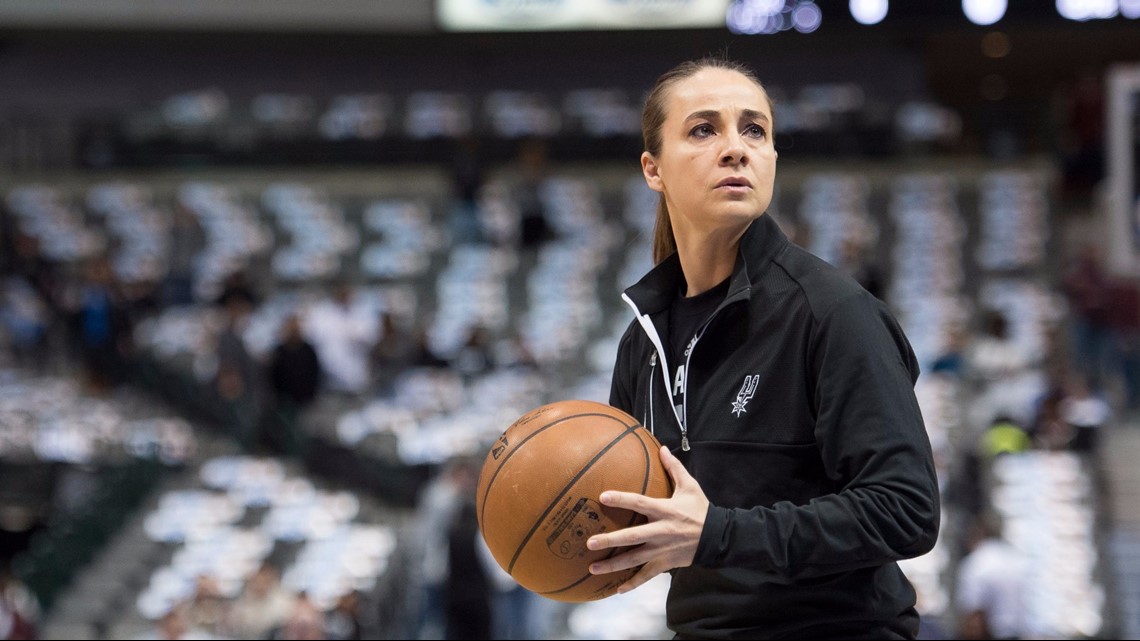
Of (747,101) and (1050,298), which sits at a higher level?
(747,101)

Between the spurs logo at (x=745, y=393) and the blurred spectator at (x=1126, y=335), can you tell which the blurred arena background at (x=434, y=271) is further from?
the spurs logo at (x=745, y=393)

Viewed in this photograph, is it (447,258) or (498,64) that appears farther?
(498,64)

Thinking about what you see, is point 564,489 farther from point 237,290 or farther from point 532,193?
point 532,193

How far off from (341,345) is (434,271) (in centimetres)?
328

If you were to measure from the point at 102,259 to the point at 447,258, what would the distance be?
385 centimetres

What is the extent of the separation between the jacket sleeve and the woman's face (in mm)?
286

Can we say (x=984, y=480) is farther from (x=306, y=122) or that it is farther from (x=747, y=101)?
(x=306, y=122)

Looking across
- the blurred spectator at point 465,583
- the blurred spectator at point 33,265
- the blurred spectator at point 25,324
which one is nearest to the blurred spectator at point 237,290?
the blurred spectator at point 25,324

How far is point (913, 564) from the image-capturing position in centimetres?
959

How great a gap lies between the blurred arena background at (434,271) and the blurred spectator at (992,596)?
170 mm

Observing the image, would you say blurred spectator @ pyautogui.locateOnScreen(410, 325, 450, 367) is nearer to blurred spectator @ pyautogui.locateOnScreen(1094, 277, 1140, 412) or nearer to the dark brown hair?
blurred spectator @ pyautogui.locateOnScreen(1094, 277, 1140, 412)

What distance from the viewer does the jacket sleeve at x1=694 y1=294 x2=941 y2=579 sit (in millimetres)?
2039

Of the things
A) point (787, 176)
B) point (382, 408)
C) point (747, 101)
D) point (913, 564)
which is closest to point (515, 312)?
point (382, 408)

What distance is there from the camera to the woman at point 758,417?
2.06m
